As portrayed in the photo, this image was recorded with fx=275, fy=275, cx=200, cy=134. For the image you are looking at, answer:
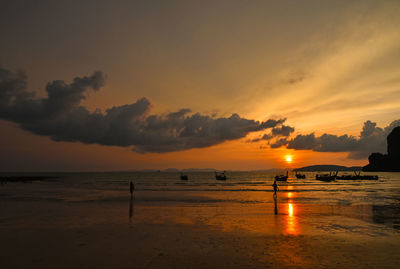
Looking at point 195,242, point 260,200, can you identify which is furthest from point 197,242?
point 260,200

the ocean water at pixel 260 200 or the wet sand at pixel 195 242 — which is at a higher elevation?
the wet sand at pixel 195 242

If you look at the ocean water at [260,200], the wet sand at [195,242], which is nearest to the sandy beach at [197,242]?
the wet sand at [195,242]

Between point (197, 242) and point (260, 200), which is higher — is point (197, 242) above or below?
above

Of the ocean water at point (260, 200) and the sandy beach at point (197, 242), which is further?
the ocean water at point (260, 200)

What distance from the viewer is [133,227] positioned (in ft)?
56.5

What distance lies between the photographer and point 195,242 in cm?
1368

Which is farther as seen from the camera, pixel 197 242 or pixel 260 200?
pixel 260 200

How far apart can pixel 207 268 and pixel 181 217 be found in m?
11.5

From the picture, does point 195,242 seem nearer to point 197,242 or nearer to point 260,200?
point 197,242

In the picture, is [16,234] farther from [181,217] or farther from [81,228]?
[181,217]

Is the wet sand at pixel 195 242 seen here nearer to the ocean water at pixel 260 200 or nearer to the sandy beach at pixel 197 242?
the sandy beach at pixel 197 242

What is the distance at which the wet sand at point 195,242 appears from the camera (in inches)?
421

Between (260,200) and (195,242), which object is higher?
(195,242)

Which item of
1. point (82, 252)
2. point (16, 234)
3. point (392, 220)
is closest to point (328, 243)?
point (392, 220)
